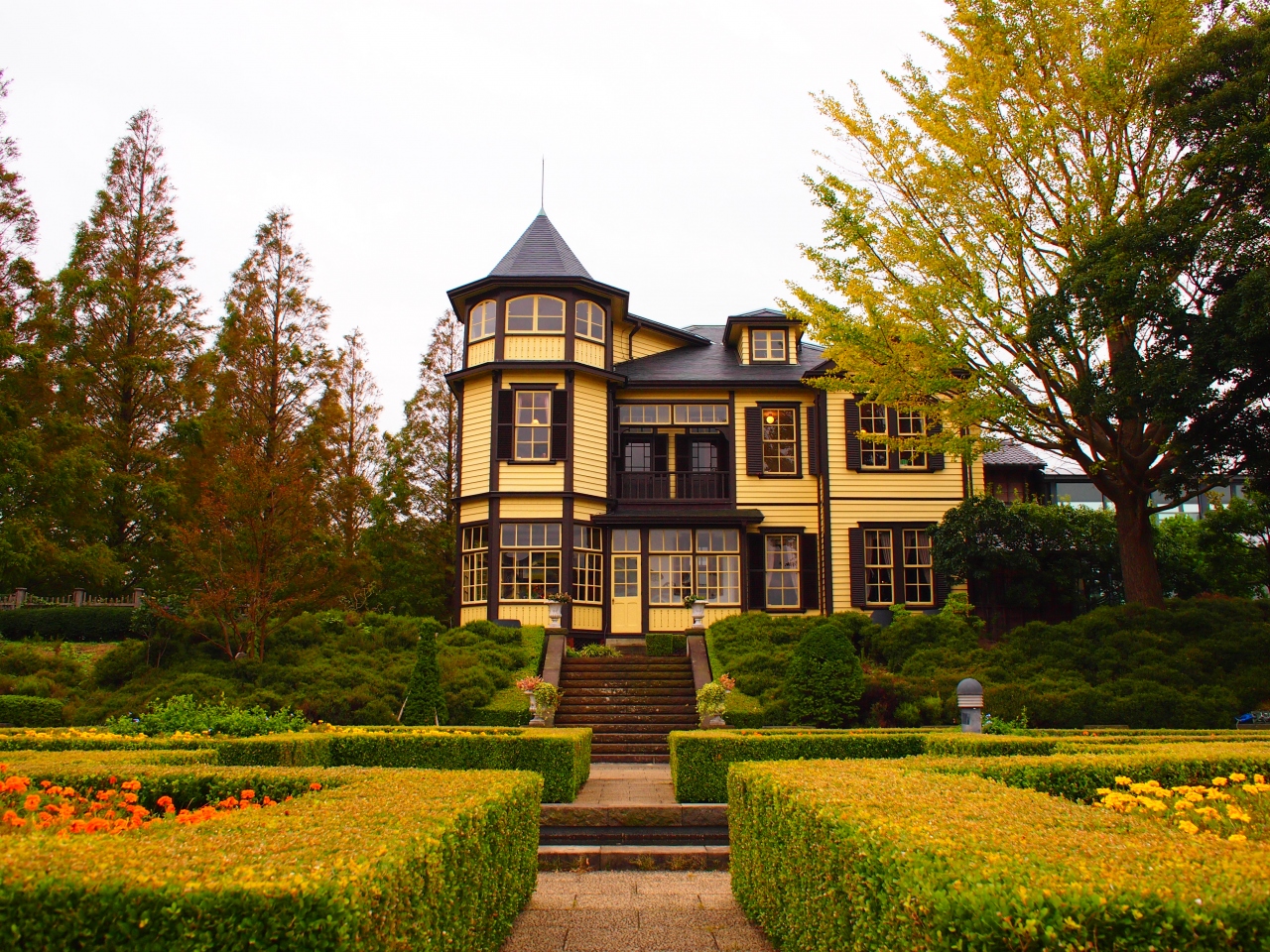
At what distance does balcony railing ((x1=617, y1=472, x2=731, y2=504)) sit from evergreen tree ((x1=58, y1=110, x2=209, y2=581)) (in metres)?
11.4

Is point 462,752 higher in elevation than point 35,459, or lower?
lower

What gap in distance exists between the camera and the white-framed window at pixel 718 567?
24156mm

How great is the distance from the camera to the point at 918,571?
81.1 ft

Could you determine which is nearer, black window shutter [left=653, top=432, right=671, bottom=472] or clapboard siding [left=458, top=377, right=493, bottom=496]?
clapboard siding [left=458, top=377, right=493, bottom=496]

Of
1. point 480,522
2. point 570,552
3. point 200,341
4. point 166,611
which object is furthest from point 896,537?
point 200,341

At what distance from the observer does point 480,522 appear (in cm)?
2373

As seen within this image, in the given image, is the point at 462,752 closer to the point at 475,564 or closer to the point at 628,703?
the point at 628,703

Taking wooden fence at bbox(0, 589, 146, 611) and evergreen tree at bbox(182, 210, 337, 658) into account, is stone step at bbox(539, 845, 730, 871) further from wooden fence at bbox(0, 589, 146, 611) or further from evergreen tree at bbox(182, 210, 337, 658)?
wooden fence at bbox(0, 589, 146, 611)

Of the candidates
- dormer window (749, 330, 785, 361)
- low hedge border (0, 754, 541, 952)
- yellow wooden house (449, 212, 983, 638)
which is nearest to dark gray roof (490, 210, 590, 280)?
yellow wooden house (449, 212, 983, 638)

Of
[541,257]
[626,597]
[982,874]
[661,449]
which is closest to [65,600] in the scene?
[626,597]

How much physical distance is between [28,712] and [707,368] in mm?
17639

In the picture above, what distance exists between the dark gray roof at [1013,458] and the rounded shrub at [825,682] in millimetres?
15764

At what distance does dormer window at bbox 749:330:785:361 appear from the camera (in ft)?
89.2

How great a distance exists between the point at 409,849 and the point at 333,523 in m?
29.0
